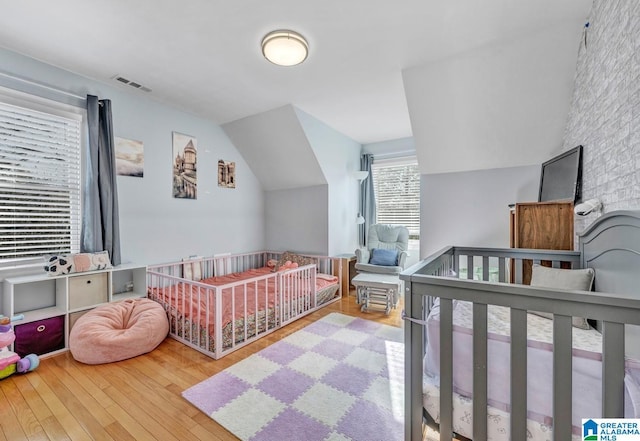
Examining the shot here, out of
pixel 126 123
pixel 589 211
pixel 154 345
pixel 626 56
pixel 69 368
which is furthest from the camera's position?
pixel 126 123

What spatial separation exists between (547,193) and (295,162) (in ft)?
9.96

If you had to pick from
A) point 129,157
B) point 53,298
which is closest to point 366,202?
point 129,157

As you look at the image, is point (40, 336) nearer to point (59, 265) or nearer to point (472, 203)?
point (59, 265)

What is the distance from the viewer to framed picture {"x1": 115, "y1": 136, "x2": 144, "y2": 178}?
9.75 feet

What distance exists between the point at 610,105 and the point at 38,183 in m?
4.40

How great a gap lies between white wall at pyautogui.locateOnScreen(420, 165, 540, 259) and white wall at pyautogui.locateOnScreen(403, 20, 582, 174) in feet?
0.52

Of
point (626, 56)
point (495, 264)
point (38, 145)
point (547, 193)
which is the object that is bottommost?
point (495, 264)

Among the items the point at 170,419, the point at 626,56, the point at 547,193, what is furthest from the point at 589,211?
the point at 170,419

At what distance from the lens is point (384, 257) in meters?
3.89

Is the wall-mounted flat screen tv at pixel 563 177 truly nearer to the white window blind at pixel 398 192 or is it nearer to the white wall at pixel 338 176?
the white window blind at pixel 398 192

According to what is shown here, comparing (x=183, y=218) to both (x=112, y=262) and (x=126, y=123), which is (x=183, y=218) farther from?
(x=126, y=123)

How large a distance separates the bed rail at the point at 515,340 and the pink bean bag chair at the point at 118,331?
2.23 m

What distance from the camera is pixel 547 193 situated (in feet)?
9.00

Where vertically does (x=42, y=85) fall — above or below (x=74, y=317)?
above
